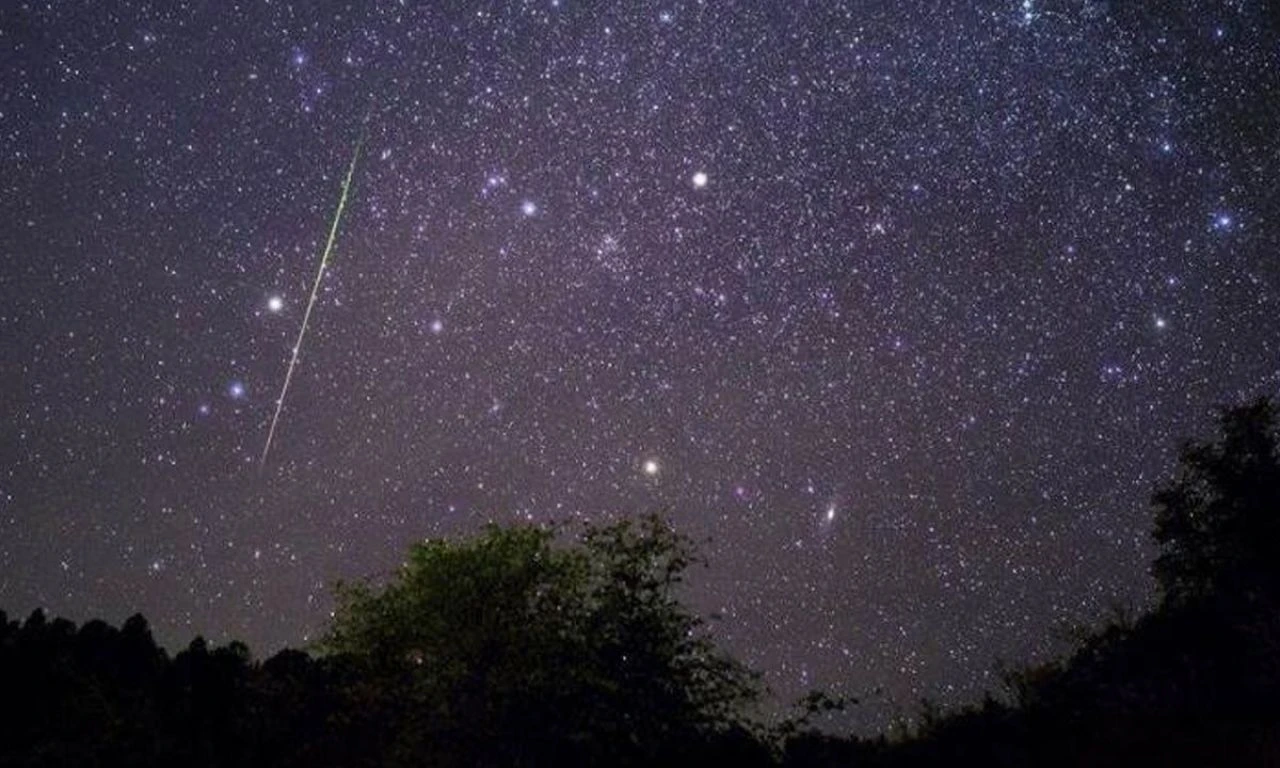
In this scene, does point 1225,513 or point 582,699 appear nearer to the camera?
point 582,699

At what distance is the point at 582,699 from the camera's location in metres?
20.8

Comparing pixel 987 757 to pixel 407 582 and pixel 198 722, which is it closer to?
pixel 407 582

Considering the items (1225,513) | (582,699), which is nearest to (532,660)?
(582,699)

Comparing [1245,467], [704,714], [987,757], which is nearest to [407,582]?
[704,714]

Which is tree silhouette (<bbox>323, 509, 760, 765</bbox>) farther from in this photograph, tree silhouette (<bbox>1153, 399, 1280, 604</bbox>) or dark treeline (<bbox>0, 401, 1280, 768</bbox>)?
tree silhouette (<bbox>1153, 399, 1280, 604</bbox>)

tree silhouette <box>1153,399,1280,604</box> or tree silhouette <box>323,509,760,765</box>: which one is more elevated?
tree silhouette <box>1153,399,1280,604</box>

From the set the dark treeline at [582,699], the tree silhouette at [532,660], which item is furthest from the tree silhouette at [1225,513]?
the tree silhouette at [532,660]

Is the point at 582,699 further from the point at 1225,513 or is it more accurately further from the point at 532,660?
the point at 1225,513

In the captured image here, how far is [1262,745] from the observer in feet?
51.5

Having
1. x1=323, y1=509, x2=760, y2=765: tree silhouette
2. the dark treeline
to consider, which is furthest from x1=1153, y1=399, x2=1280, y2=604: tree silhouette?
Result: x1=323, y1=509, x2=760, y2=765: tree silhouette

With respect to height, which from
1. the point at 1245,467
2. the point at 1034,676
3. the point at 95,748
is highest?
the point at 1245,467

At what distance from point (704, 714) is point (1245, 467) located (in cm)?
1920

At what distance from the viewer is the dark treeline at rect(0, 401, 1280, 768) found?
61.5ft

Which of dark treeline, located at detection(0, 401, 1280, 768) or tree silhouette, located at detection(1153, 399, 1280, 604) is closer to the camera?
dark treeline, located at detection(0, 401, 1280, 768)
